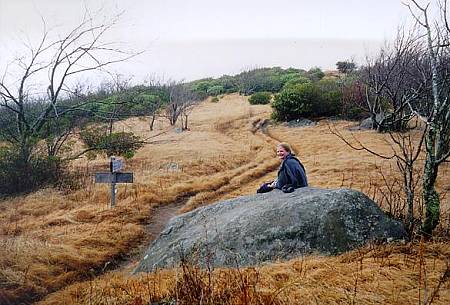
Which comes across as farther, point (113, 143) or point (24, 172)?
point (113, 143)

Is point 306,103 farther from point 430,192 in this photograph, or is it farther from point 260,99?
point 430,192

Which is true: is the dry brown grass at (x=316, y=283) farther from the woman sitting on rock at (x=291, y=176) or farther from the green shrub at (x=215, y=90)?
the green shrub at (x=215, y=90)

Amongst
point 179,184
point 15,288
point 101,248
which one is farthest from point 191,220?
point 179,184

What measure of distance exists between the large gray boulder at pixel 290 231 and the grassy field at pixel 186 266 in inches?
12.5

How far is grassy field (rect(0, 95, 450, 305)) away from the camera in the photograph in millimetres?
3495

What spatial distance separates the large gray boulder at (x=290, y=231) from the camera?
16.4ft

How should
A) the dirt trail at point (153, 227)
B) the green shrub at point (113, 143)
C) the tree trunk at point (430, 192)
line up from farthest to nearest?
the green shrub at point (113, 143), the dirt trail at point (153, 227), the tree trunk at point (430, 192)

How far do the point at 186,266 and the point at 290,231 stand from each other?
1938 millimetres

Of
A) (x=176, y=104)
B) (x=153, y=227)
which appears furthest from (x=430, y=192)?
(x=176, y=104)

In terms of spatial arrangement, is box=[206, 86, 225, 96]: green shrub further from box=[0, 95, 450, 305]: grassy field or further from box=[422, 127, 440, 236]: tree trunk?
box=[422, 127, 440, 236]: tree trunk

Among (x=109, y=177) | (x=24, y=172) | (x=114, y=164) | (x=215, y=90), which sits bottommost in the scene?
(x=24, y=172)

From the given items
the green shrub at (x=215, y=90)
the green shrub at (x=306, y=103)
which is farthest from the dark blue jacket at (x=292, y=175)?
the green shrub at (x=215, y=90)

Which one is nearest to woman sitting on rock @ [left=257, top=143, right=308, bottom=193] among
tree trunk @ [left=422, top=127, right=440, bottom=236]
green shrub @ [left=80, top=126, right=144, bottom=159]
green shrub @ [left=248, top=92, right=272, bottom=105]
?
tree trunk @ [left=422, top=127, right=440, bottom=236]

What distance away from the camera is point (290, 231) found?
513 centimetres
